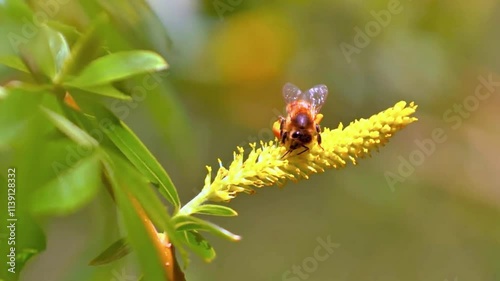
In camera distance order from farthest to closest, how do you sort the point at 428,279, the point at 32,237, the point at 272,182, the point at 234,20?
the point at 428,279, the point at 234,20, the point at 272,182, the point at 32,237

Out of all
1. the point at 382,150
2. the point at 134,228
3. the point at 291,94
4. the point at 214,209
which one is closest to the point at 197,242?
the point at 214,209

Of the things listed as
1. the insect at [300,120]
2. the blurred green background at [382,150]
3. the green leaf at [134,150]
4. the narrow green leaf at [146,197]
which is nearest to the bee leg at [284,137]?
the insect at [300,120]

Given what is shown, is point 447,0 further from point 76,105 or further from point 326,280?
point 76,105

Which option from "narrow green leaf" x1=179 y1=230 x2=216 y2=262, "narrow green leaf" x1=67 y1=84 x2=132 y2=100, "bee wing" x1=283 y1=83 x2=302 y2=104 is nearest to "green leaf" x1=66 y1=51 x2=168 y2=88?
"narrow green leaf" x1=67 y1=84 x2=132 y2=100

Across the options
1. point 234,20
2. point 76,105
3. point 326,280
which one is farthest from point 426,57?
point 76,105

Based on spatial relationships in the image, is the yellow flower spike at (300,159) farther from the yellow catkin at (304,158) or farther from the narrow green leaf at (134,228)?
the narrow green leaf at (134,228)

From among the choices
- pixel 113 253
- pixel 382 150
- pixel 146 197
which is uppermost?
pixel 146 197

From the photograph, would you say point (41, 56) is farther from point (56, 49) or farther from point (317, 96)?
point (317, 96)
